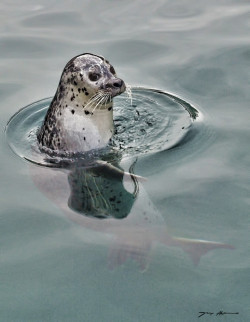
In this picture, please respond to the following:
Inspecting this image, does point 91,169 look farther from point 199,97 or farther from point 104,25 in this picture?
point 104,25

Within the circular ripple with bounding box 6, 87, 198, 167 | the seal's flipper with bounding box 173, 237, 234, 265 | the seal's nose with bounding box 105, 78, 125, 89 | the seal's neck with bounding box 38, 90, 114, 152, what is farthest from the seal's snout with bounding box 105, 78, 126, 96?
the seal's flipper with bounding box 173, 237, 234, 265

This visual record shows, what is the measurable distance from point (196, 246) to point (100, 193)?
116cm

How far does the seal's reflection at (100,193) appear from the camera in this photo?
17.9 feet

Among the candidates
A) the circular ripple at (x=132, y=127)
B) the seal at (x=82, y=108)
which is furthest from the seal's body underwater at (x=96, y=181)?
the circular ripple at (x=132, y=127)

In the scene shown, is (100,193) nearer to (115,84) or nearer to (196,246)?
(115,84)

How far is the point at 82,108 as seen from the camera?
6324 millimetres

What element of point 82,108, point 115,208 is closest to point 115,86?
point 82,108

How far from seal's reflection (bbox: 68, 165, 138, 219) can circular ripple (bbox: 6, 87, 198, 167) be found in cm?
25

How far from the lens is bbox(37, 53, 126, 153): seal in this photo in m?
6.18

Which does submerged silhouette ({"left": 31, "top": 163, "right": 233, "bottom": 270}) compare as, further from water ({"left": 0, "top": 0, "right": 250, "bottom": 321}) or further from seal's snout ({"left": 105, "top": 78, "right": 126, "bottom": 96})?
seal's snout ({"left": 105, "top": 78, "right": 126, "bottom": 96})

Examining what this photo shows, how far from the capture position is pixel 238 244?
493 centimetres

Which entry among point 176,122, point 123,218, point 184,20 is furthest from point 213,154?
point 184,20

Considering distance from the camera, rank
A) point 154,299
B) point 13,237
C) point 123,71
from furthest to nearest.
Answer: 1. point 123,71
2. point 13,237
3. point 154,299

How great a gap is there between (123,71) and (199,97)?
45.6 inches
